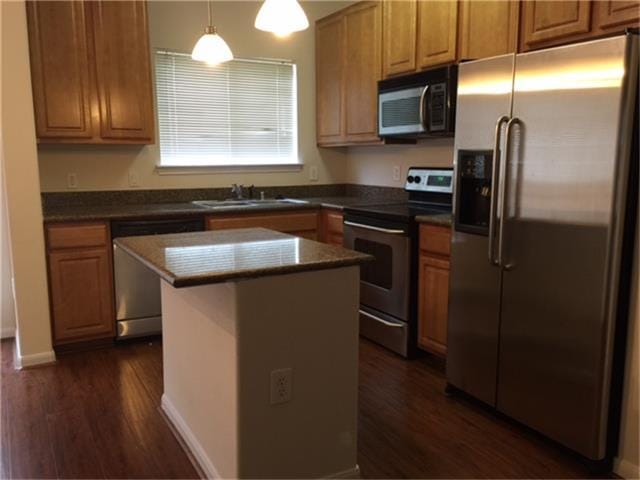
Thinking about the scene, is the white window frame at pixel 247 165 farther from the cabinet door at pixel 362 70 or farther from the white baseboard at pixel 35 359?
the white baseboard at pixel 35 359

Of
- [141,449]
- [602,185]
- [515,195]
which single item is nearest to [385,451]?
[141,449]

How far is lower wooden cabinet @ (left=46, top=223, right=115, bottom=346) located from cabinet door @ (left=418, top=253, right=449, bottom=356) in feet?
6.59

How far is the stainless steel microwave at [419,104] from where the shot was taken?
10.4ft

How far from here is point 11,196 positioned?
123 inches

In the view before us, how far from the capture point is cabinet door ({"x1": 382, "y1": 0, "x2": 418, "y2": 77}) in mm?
3486

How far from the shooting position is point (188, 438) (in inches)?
93.5

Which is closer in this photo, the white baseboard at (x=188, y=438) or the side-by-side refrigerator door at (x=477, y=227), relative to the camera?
the white baseboard at (x=188, y=438)

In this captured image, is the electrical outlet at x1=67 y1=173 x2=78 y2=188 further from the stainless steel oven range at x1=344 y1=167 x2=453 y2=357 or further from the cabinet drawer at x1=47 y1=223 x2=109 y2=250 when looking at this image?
the stainless steel oven range at x1=344 y1=167 x2=453 y2=357

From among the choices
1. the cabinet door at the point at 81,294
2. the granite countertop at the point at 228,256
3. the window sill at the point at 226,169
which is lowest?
the cabinet door at the point at 81,294

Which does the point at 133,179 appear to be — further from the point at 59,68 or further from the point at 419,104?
the point at 419,104

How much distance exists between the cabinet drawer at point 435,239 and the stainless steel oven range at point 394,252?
0.07 m

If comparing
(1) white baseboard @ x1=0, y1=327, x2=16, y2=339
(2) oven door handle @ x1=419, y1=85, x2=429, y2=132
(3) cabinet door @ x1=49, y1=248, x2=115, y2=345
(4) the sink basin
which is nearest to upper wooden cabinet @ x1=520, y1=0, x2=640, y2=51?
(2) oven door handle @ x1=419, y1=85, x2=429, y2=132

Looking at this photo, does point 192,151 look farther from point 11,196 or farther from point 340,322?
point 340,322

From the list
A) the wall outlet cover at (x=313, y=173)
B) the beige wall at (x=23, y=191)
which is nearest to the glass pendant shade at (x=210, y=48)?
the beige wall at (x=23, y=191)
